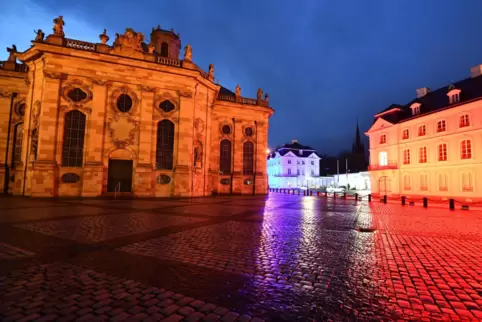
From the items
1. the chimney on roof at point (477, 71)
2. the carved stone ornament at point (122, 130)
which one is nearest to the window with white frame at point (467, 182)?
the chimney on roof at point (477, 71)

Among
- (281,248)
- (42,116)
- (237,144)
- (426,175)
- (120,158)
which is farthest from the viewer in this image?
(237,144)

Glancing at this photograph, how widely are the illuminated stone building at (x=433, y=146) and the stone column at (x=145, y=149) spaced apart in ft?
102

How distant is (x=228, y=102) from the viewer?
3366cm

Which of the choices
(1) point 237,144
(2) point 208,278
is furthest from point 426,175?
(2) point 208,278

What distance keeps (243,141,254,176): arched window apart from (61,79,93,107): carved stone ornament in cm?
1839

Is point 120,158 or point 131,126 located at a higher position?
point 131,126

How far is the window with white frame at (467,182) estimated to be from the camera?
27219 mm

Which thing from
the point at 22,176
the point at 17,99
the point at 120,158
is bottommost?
the point at 22,176

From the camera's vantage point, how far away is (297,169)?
80.6 m

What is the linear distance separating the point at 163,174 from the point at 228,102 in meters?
13.9

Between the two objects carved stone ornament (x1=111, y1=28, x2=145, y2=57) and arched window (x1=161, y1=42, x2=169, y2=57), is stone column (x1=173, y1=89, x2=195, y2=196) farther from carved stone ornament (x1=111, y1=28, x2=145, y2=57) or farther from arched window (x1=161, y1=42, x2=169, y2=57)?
arched window (x1=161, y1=42, x2=169, y2=57)

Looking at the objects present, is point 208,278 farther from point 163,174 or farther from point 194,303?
point 163,174

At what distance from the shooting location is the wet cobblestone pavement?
131 inches

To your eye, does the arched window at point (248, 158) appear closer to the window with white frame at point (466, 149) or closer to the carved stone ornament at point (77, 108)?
the carved stone ornament at point (77, 108)
